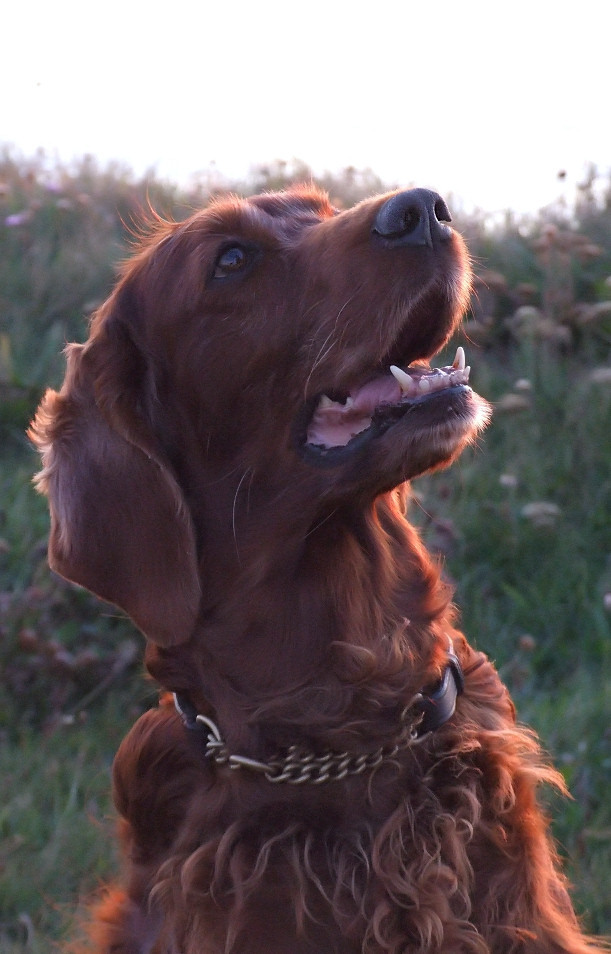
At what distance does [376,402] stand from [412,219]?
0.36 meters

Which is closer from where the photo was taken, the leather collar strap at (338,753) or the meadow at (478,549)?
the leather collar strap at (338,753)

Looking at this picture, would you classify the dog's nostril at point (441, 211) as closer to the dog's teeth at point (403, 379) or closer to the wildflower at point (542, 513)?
the dog's teeth at point (403, 379)

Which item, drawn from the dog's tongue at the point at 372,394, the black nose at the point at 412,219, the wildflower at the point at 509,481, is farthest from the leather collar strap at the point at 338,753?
the wildflower at the point at 509,481

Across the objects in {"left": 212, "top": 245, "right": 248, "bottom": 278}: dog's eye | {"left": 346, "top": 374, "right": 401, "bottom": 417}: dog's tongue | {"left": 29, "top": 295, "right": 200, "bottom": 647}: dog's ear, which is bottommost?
{"left": 29, "top": 295, "right": 200, "bottom": 647}: dog's ear

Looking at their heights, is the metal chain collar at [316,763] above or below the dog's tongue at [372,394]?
below

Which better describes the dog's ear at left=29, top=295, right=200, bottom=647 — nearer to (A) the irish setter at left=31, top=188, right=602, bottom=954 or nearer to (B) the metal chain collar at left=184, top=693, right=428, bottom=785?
(A) the irish setter at left=31, top=188, right=602, bottom=954

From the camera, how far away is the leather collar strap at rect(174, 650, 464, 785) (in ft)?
7.27

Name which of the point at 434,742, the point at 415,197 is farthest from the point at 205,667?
the point at 415,197

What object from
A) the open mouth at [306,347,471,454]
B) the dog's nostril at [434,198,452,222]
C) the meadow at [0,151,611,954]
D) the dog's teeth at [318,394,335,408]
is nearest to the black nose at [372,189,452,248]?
the dog's nostril at [434,198,452,222]

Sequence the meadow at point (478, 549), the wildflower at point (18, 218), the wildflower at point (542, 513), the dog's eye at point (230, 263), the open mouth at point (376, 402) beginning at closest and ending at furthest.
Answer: the open mouth at point (376, 402)
the dog's eye at point (230, 263)
the meadow at point (478, 549)
the wildflower at point (542, 513)
the wildflower at point (18, 218)

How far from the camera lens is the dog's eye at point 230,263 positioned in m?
2.47

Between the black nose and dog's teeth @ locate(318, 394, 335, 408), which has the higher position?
the black nose

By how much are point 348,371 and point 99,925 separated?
1.26 meters

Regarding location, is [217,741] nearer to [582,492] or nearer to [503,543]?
[503,543]
